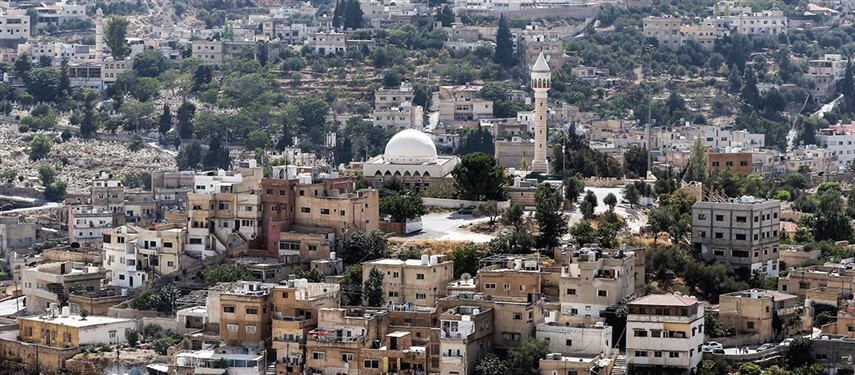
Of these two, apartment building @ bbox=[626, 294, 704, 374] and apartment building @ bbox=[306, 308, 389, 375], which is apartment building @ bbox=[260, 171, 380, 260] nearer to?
apartment building @ bbox=[306, 308, 389, 375]

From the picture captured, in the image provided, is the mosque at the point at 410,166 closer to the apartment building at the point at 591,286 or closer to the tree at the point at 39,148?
the apartment building at the point at 591,286

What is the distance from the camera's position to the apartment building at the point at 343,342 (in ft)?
155

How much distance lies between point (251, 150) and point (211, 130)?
3.10 meters

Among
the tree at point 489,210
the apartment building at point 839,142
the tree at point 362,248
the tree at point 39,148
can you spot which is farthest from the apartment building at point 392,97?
the tree at point 362,248

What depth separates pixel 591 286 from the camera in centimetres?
4891

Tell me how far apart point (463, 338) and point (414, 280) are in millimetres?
4998

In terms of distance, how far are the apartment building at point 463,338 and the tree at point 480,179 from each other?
13.0 metres

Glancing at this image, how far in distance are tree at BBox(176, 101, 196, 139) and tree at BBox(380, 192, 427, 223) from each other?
28307 millimetres

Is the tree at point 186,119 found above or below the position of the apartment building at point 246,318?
above

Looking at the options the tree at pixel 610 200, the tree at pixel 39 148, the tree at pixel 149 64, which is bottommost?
the tree at pixel 39 148

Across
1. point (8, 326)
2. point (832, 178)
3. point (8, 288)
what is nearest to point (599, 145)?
point (832, 178)

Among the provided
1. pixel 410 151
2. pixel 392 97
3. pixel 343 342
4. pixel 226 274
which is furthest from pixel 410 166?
pixel 392 97

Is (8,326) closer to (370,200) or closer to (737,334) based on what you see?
(370,200)

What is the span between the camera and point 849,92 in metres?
97.1
